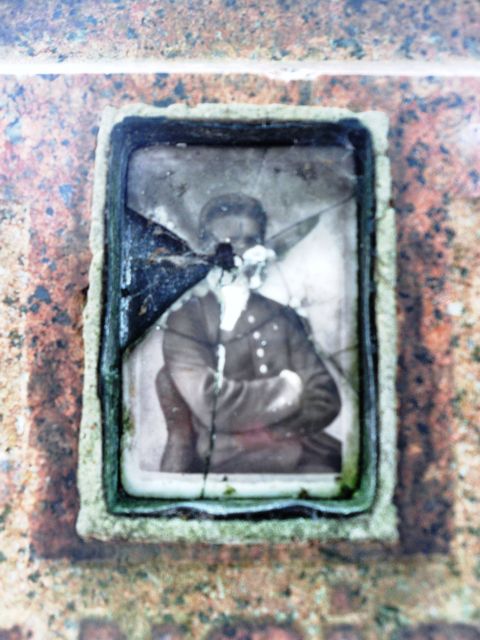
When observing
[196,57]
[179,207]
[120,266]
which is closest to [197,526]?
[120,266]

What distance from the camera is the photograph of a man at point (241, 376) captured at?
1.83 metres

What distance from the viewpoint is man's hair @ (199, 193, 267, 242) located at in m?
1.87

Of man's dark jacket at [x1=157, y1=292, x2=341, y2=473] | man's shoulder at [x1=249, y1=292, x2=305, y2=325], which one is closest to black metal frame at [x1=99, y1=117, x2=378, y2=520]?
man's dark jacket at [x1=157, y1=292, x2=341, y2=473]

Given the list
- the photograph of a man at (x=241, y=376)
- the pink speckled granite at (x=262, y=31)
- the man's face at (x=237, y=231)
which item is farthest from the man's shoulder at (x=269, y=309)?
the pink speckled granite at (x=262, y=31)

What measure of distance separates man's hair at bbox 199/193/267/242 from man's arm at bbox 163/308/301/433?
37cm

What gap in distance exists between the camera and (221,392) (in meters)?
1.85

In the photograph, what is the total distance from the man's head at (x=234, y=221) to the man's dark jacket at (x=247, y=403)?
223mm

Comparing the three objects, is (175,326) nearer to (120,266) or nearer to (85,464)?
(120,266)

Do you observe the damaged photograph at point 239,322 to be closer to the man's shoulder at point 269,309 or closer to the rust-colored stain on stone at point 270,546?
the man's shoulder at point 269,309

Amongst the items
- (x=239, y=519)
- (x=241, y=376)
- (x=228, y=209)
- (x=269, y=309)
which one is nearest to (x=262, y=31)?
(x=228, y=209)

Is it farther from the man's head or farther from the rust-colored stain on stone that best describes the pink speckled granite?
the man's head

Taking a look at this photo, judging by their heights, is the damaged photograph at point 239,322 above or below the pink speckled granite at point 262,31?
below

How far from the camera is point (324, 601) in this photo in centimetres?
175

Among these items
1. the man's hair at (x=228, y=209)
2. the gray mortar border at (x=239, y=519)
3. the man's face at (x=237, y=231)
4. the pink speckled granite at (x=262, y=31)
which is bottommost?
the gray mortar border at (x=239, y=519)
